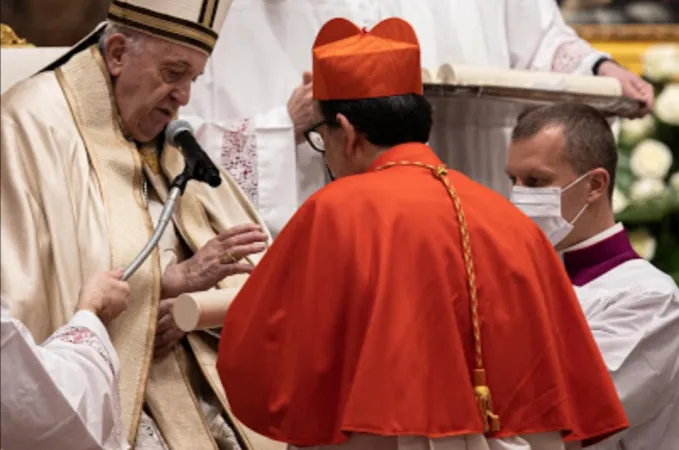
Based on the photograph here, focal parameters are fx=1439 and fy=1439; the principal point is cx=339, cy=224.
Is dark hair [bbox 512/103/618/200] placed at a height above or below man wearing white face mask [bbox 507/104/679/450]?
above

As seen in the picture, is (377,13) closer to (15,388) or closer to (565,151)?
(565,151)

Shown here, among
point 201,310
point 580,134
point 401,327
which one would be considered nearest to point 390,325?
point 401,327

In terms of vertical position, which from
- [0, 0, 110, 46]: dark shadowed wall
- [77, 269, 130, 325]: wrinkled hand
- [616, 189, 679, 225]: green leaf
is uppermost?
[0, 0, 110, 46]: dark shadowed wall

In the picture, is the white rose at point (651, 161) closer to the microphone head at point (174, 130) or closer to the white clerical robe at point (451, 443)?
the microphone head at point (174, 130)

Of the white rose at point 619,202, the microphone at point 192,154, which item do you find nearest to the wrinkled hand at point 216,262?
the microphone at point 192,154

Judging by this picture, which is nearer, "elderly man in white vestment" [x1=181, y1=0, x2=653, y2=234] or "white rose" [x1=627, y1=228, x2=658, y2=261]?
"elderly man in white vestment" [x1=181, y1=0, x2=653, y2=234]

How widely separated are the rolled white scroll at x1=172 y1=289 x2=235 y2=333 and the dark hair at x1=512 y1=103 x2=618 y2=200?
1453 mm

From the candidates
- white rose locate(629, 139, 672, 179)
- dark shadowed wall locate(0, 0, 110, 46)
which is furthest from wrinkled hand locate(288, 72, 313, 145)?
white rose locate(629, 139, 672, 179)

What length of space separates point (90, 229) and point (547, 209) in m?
1.46

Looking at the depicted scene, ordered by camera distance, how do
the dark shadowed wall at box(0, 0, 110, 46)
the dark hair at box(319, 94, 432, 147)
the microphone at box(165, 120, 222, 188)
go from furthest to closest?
the dark shadowed wall at box(0, 0, 110, 46), the microphone at box(165, 120, 222, 188), the dark hair at box(319, 94, 432, 147)

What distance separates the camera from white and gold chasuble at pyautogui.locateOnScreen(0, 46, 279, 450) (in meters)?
4.22

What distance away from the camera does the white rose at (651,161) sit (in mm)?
6293

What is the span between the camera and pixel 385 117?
11.8 ft

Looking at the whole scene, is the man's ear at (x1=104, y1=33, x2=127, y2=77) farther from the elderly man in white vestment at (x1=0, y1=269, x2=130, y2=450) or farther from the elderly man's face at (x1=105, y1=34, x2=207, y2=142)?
the elderly man in white vestment at (x1=0, y1=269, x2=130, y2=450)
